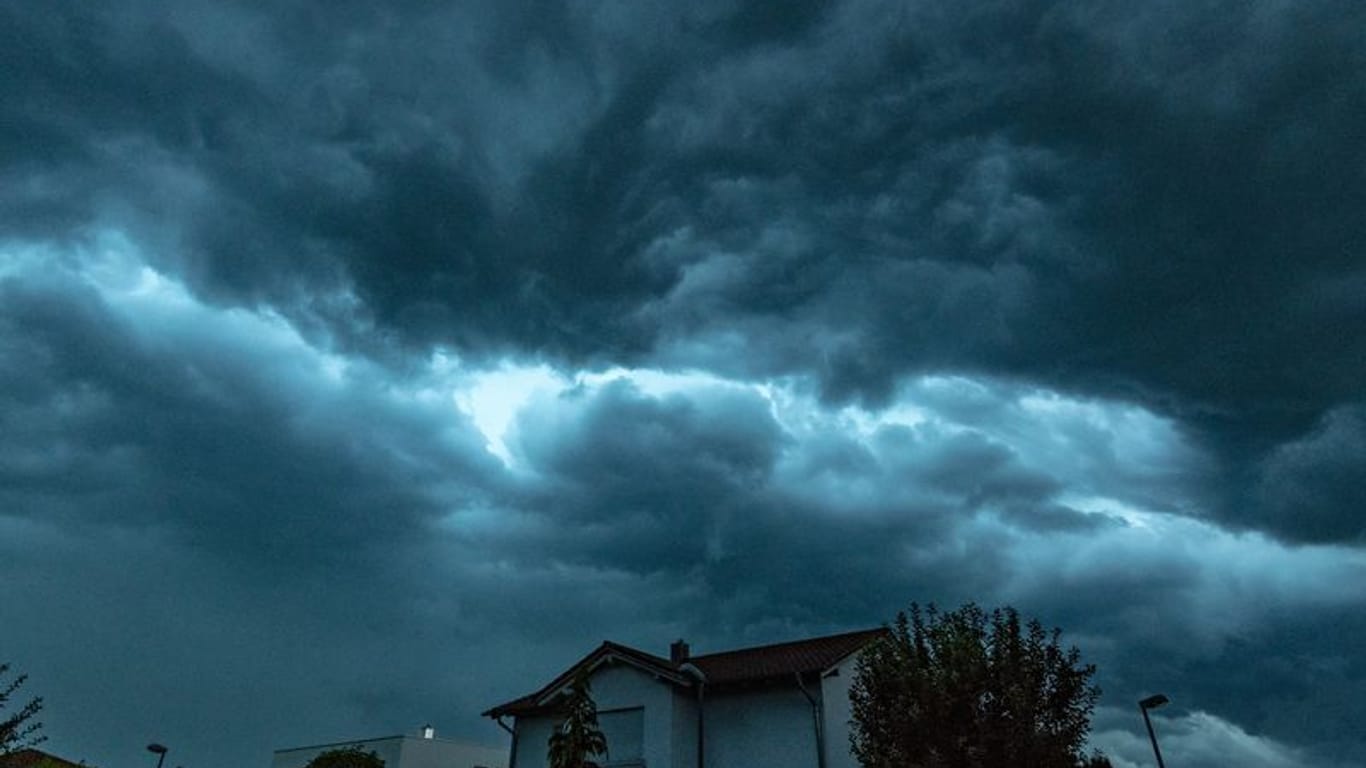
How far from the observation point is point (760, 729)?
3127cm

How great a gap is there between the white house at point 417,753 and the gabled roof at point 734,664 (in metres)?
13.7

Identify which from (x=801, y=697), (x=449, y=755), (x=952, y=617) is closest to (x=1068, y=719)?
(x=952, y=617)

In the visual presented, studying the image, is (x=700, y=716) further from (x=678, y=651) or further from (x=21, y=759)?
(x=21, y=759)

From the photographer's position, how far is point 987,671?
20109mm

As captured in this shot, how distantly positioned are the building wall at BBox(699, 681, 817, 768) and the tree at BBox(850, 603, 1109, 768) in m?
8.51

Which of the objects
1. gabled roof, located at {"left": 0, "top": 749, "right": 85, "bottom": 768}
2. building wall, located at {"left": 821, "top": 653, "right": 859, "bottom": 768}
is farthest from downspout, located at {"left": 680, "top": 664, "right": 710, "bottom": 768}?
gabled roof, located at {"left": 0, "top": 749, "right": 85, "bottom": 768}

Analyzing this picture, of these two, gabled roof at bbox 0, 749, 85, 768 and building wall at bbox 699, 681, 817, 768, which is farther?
building wall at bbox 699, 681, 817, 768

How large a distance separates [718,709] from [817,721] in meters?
4.21

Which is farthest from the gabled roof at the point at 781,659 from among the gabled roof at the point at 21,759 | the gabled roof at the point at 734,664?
the gabled roof at the point at 21,759

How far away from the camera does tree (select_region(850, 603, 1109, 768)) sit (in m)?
18.8

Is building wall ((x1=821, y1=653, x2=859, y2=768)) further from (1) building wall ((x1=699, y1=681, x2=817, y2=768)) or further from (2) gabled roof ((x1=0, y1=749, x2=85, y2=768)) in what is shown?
(2) gabled roof ((x1=0, y1=749, x2=85, y2=768))

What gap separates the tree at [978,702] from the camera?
1883cm

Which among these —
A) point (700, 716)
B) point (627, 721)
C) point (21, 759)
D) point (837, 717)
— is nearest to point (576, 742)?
point (700, 716)

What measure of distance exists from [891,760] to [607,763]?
49.7 feet
